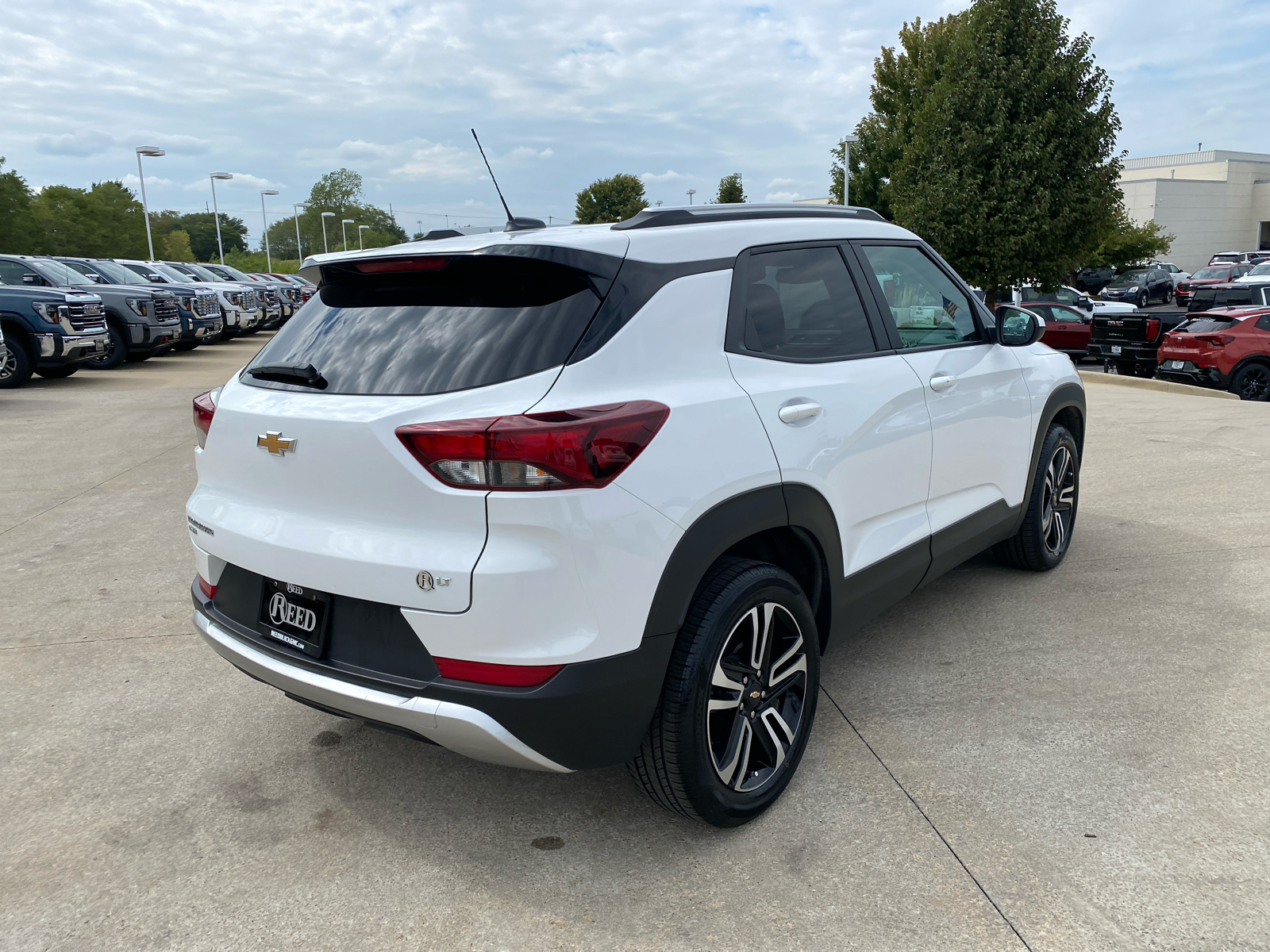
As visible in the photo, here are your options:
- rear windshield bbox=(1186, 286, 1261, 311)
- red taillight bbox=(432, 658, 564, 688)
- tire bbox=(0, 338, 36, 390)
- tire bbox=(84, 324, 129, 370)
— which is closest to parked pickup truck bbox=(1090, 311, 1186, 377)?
rear windshield bbox=(1186, 286, 1261, 311)

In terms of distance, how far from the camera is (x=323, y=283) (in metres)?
3.07

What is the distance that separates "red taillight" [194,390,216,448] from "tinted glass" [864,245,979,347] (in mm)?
2370

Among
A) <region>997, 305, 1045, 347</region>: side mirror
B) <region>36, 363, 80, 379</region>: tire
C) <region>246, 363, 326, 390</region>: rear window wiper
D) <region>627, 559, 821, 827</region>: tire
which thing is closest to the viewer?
<region>627, 559, 821, 827</region>: tire

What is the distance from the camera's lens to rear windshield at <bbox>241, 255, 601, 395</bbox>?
246 centimetres

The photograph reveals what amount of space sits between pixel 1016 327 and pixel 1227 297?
18.4 m

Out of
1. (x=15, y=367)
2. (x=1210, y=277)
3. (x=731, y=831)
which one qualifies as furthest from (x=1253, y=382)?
(x=1210, y=277)

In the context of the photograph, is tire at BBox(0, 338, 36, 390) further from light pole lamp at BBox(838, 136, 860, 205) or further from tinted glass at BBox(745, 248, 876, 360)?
light pole lamp at BBox(838, 136, 860, 205)

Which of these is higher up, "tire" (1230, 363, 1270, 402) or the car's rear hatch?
the car's rear hatch

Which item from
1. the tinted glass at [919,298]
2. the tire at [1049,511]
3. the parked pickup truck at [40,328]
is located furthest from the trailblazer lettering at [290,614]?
the parked pickup truck at [40,328]

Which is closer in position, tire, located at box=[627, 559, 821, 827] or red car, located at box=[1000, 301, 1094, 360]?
tire, located at box=[627, 559, 821, 827]

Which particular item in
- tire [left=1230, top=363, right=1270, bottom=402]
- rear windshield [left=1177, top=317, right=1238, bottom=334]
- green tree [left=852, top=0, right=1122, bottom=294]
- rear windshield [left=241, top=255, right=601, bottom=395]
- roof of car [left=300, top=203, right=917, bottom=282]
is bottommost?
tire [left=1230, top=363, right=1270, bottom=402]

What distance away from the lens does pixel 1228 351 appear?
1409 cm

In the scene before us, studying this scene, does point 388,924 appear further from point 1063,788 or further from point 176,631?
point 176,631

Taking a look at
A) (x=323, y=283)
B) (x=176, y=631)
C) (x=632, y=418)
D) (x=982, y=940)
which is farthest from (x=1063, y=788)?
(x=176, y=631)
